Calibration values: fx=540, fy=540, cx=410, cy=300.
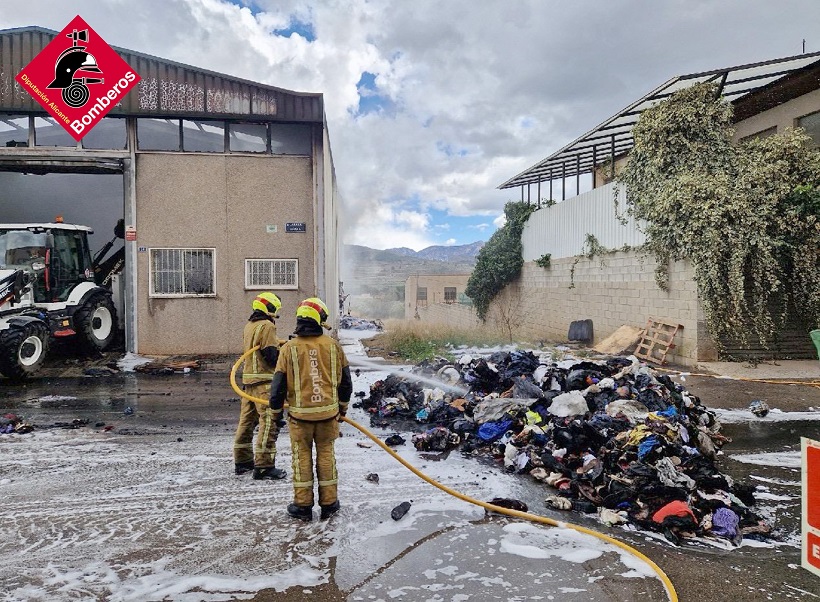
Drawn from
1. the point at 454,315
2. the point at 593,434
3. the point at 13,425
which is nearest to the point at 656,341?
the point at 593,434

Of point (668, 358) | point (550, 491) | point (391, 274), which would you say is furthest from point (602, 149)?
point (391, 274)

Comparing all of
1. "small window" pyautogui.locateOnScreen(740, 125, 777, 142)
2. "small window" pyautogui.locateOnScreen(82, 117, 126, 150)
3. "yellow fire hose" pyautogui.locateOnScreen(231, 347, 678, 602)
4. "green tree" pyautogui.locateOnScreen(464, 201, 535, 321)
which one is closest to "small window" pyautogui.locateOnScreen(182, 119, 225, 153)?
"small window" pyautogui.locateOnScreen(82, 117, 126, 150)

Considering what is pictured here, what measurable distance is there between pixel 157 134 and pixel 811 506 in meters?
14.9

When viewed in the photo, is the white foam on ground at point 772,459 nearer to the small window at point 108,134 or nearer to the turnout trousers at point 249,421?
the turnout trousers at point 249,421

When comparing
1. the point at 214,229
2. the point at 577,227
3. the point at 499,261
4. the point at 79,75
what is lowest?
the point at 499,261

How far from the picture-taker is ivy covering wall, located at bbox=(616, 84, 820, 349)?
37.1 feet

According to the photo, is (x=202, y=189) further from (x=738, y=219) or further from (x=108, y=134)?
(x=738, y=219)

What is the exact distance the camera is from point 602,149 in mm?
17359

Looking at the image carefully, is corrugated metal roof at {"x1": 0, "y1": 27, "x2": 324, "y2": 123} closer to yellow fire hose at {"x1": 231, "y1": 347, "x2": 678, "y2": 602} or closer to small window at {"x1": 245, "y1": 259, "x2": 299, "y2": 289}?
small window at {"x1": 245, "y1": 259, "x2": 299, "y2": 289}

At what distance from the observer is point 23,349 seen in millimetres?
10391

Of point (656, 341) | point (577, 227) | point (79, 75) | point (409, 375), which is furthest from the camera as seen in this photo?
point (577, 227)

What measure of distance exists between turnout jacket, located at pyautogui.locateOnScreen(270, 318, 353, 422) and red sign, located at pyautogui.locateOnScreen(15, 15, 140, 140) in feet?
38.3

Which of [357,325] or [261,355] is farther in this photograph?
[357,325]

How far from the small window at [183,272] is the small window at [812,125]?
14708 millimetres
